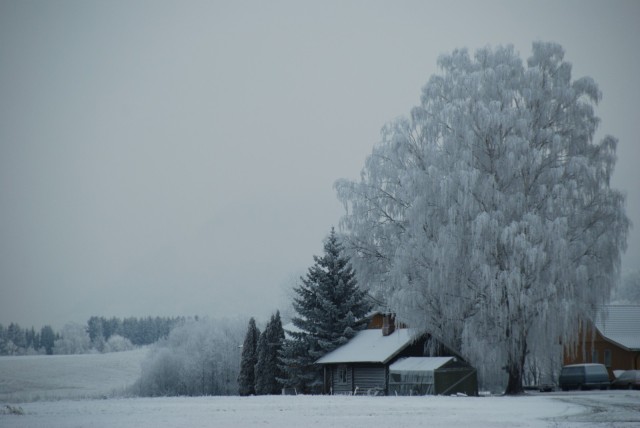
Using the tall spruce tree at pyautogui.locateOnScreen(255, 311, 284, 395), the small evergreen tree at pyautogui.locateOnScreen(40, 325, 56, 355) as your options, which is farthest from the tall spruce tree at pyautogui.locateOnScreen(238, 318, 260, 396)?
the small evergreen tree at pyautogui.locateOnScreen(40, 325, 56, 355)

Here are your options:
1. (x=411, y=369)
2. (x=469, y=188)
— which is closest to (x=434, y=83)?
(x=469, y=188)

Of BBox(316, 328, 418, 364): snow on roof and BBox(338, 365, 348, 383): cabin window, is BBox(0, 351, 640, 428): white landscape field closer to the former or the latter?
BBox(316, 328, 418, 364): snow on roof

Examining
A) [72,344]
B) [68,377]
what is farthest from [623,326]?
[72,344]

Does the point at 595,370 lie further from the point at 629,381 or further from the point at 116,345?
the point at 116,345

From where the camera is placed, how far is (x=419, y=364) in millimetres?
40219

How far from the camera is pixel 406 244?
3934cm

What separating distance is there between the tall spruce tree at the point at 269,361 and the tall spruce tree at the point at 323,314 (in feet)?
6.36

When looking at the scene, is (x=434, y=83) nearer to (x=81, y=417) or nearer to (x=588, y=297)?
(x=588, y=297)

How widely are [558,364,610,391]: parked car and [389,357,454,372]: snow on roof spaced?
325 inches

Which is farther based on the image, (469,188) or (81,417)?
(469,188)

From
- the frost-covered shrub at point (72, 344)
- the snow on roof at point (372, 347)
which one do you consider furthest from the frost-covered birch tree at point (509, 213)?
the frost-covered shrub at point (72, 344)

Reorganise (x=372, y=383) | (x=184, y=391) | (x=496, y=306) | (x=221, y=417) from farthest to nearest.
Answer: (x=184, y=391) → (x=372, y=383) → (x=496, y=306) → (x=221, y=417)

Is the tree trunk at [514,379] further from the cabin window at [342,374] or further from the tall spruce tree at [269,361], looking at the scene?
the tall spruce tree at [269,361]

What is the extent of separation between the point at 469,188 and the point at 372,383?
48.2 ft
